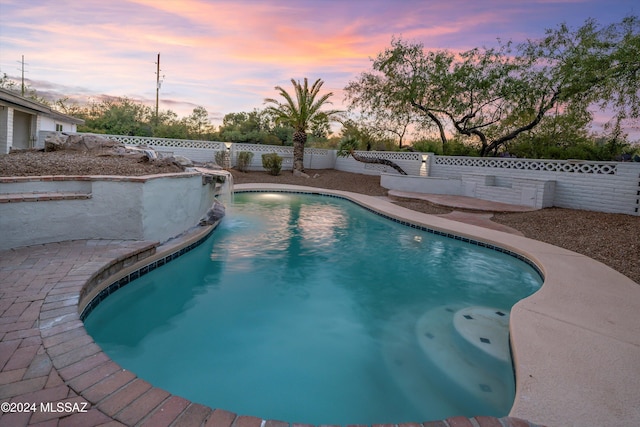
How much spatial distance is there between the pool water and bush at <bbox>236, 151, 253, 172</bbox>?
12149 mm

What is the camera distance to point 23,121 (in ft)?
45.3

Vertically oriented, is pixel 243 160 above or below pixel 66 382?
above

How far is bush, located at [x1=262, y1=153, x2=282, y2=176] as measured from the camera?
1853 cm

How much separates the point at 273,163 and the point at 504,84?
11599 millimetres

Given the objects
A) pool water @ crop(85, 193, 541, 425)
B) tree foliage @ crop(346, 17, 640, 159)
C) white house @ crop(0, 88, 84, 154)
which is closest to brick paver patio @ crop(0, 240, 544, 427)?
pool water @ crop(85, 193, 541, 425)

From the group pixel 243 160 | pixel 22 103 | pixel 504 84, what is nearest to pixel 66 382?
pixel 22 103

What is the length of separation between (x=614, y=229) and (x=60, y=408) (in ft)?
32.0

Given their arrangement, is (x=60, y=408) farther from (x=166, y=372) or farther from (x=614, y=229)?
(x=614, y=229)

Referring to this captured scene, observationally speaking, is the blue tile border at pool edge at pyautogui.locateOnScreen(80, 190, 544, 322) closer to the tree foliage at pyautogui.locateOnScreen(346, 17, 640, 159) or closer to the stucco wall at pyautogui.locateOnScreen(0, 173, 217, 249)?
the stucco wall at pyautogui.locateOnScreen(0, 173, 217, 249)

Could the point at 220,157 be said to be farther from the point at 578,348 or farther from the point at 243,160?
the point at 578,348

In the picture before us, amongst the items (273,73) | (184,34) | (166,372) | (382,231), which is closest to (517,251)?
(382,231)

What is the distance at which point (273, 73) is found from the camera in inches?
707

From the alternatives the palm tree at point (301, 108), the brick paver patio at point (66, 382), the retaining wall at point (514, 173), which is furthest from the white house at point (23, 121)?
the brick paver patio at point (66, 382)

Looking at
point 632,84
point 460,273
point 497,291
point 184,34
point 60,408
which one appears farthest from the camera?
point 184,34
